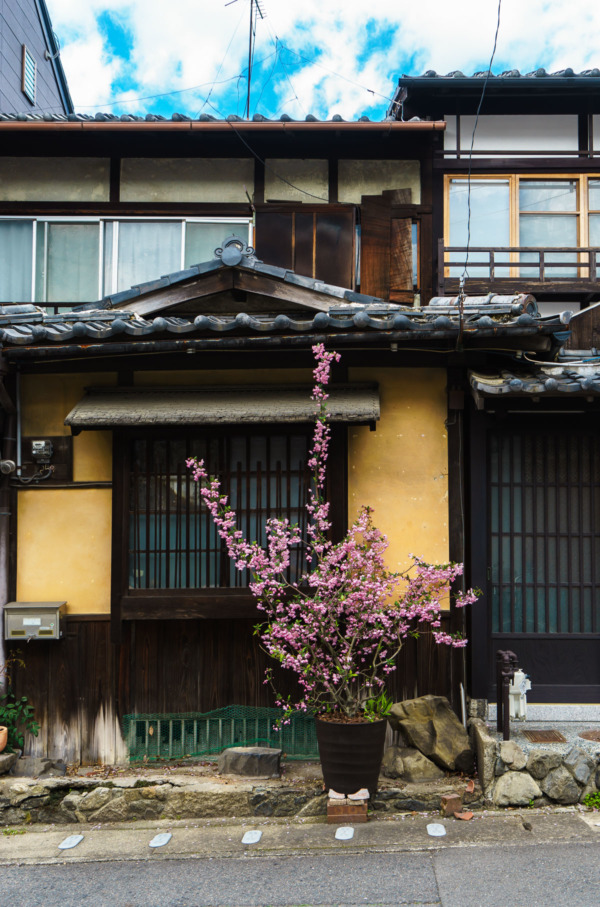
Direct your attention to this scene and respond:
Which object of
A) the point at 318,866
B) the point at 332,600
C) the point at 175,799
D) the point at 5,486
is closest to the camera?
the point at 318,866

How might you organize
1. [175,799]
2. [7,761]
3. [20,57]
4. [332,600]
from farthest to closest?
1. [20,57]
2. [7,761]
3. [175,799]
4. [332,600]

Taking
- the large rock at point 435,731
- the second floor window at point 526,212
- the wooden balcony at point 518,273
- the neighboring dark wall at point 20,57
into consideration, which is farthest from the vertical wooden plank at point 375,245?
the neighboring dark wall at point 20,57

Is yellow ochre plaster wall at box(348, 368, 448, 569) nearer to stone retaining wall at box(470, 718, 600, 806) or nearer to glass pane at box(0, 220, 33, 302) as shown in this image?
stone retaining wall at box(470, 718, 600, 806)

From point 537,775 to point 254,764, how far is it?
2.67 meters

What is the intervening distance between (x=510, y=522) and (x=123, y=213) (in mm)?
7401

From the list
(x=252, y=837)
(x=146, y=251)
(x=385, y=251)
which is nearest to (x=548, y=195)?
(x=385, y=251)

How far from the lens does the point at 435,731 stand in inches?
285

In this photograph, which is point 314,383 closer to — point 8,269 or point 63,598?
point 63,598

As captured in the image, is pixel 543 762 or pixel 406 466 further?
pixel 406 466

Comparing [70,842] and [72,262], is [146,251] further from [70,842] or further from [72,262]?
[70,842]

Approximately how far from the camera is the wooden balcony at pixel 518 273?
1151cm

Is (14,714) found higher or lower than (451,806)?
higher

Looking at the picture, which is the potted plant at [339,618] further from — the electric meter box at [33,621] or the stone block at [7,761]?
the stone block at [7,761]

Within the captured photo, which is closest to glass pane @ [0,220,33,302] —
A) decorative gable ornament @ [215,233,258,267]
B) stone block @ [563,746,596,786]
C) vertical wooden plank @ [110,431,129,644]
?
decorative gable ornament @ [215,233,258,267]
